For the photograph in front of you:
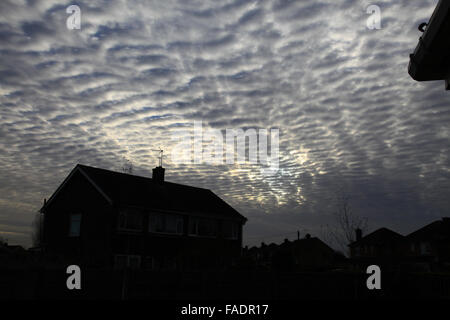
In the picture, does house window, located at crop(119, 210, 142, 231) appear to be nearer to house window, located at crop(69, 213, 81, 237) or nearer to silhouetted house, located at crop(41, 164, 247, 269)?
silhouetted house, located at crop(41, 164, 247, 269)

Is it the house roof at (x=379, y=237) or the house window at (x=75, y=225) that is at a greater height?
the house roof at (x=379, y=237)

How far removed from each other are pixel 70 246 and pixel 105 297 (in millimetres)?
16804

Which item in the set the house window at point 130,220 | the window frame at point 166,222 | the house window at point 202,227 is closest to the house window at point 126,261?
the house window at point 130,220

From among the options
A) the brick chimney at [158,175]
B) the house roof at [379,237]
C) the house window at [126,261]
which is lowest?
the house window at [126,261]

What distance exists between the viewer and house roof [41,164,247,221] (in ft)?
108

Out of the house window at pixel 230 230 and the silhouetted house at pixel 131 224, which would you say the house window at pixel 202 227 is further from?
the house window at pixel 230 230

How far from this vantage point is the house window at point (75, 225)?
33.3 m

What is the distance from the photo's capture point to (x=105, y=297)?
1802 cm

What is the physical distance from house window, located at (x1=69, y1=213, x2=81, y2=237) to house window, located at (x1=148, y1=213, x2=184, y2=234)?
18.1 feet

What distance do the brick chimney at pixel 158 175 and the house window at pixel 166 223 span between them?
4860mm

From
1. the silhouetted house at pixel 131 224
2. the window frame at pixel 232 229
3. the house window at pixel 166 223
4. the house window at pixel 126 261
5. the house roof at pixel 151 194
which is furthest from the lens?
the window frame at pixel 232 229

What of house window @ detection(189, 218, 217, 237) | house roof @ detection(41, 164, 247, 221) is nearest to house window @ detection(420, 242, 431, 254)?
house roof @ detection(41, 164, 247, 221)

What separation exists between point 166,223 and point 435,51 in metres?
32.7
